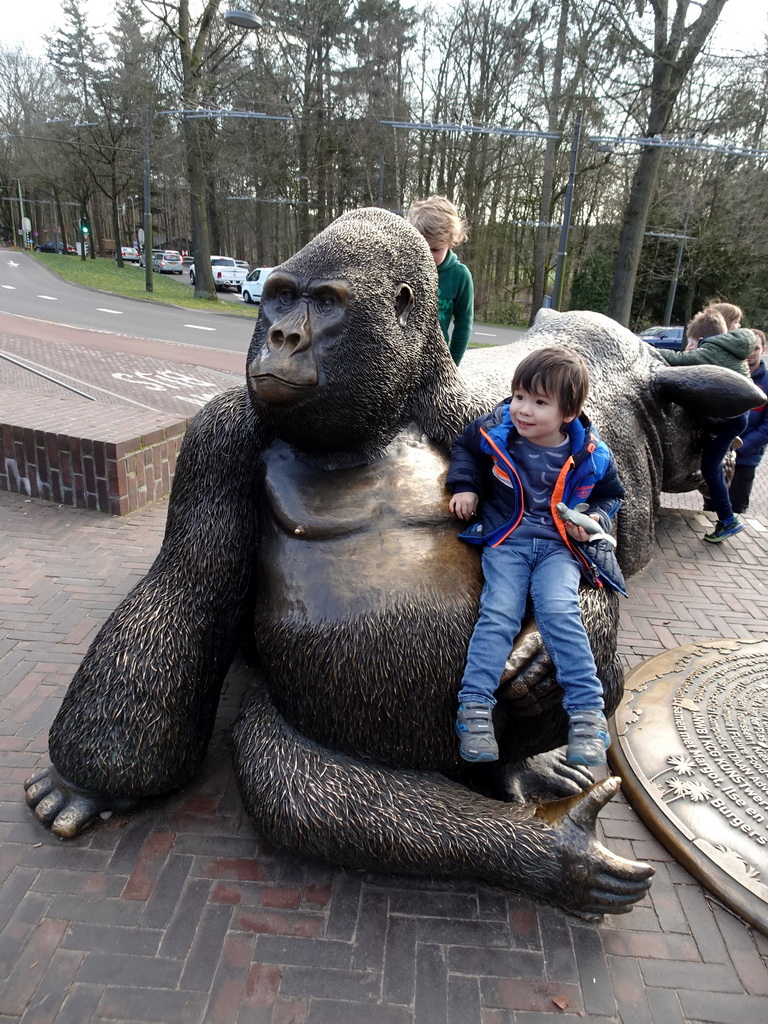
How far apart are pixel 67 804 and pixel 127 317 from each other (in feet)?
61.6

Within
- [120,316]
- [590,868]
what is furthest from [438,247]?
[120,316]

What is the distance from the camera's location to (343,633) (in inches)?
80.1

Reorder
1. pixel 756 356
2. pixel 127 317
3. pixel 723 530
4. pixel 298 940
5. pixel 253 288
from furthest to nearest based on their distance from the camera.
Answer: pixel 253 288, pixel 127 317, pixel 756 356, pixel 723 530, pixel 298 940

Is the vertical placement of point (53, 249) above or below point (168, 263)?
below

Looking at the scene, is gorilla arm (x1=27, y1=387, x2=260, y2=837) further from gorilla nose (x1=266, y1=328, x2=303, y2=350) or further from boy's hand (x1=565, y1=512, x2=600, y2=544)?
boy's hand (x1=565, y1=512, x2=600, y2=544)

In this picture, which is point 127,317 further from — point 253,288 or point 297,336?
point 297,336

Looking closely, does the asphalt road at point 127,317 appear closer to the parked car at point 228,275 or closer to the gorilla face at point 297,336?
the parked car at point 228,275

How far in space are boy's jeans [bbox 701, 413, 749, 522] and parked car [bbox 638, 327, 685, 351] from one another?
16392 mm

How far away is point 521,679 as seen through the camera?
203cm

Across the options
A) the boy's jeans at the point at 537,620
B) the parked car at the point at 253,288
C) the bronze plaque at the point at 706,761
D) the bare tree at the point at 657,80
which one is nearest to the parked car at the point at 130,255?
the parked car at the point at 253,288

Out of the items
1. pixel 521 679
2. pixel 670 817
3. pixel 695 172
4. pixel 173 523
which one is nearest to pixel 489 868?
pixel 521 679

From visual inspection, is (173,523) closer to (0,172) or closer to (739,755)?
(739,755)

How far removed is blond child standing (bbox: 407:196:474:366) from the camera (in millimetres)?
3225

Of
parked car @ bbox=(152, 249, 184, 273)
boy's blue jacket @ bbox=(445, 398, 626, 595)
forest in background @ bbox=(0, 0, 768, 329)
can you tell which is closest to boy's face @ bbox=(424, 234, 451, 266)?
boy's blue jacket @ bbox=(445, 398, 626, 595)
